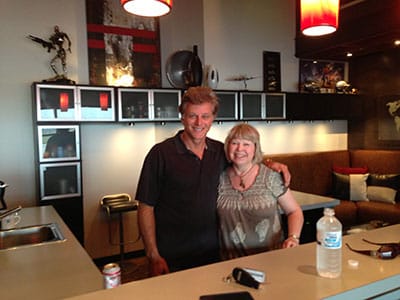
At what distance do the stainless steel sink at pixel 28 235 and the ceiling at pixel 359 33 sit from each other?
3809mm

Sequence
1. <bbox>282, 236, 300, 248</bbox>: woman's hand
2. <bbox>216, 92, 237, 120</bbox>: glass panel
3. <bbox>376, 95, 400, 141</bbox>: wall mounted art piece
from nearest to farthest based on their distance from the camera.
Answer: <bbox>282, 236, 300, 248</bbox>: woman's hand, <bbox>216, 92, 237, 120</bbox>: glass panel, <bbox>376, 95, 400, 141</bbox>: wall mounted art piece

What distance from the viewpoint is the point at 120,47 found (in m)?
4.06

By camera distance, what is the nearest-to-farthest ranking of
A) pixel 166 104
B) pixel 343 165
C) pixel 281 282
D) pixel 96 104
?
1. pixel 281 282
2. pixel 96 104
3. pixel 166 104
4. pixel 343 165

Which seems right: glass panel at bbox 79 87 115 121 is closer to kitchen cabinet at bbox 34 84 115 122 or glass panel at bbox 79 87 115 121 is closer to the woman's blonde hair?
kitchen cabinet at bbox 34 84 115 122

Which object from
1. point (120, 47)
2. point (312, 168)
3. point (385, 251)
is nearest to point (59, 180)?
point (120, 47)

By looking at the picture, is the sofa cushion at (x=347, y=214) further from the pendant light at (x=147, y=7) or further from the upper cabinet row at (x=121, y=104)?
the pendant light at (x=147, y=7)

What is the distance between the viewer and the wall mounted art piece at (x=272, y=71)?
4.55 metres

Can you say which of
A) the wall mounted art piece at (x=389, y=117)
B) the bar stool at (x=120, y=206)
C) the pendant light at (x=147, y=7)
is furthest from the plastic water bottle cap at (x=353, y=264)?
the wall mounted art piece at (x=389, y=117)

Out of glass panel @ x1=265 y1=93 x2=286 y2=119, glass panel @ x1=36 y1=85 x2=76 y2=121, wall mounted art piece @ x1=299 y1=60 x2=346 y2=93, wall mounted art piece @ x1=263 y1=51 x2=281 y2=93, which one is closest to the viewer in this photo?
glass panel @ x1=36 y1=85 x2=76 y2=121

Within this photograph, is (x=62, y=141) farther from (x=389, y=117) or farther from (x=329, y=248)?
(x=389, y=117)

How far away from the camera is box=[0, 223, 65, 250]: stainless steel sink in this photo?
7.13 ft

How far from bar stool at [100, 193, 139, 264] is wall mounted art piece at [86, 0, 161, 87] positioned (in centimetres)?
128

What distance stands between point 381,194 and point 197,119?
11.5 feet

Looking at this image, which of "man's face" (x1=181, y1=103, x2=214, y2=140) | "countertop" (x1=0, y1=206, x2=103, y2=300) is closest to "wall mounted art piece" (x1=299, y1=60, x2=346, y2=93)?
"man's face" (x1=181, y1=103, x2=214, y2=140)
